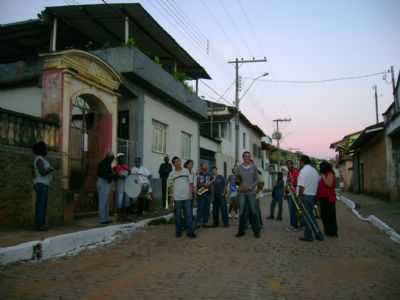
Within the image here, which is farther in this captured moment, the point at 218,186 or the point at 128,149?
the point at 128,149

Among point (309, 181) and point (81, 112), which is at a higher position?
point (81, 112)

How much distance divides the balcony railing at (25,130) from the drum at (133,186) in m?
1.97

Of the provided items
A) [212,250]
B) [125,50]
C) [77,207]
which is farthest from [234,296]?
[125,50]

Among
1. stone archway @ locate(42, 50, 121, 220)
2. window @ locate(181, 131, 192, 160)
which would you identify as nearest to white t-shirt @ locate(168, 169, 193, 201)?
stone archway @ locate(42, 50, 121, 220)

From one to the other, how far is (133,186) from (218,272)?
5.31m

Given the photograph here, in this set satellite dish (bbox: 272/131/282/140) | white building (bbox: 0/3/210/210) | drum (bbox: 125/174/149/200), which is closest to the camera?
drum (bbox: 125/174/149/200)

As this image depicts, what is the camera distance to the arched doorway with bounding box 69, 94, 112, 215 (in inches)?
453

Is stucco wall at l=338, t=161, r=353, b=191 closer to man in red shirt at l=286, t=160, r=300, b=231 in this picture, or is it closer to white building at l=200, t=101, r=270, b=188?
white building at l=200, t=101, r=270, b=188

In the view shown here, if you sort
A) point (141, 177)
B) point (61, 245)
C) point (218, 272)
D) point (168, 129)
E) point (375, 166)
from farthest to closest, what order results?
point (375, 166), point (168, 129), point (141, 177), point (61, 245), point (218, 272)

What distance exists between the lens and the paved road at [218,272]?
4.64m

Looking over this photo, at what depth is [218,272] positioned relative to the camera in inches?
219

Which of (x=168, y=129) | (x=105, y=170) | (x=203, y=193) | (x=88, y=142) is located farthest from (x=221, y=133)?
(x=105, y=170)

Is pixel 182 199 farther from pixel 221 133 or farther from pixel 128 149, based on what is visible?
pixel 221 133

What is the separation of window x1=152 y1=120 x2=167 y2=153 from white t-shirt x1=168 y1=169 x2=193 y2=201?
6811 millimetres
